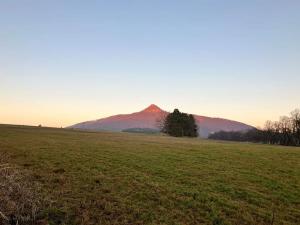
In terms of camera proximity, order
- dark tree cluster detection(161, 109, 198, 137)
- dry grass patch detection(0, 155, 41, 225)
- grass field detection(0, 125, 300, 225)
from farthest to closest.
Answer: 1. dark tree cluster detection(161, 109, 198, 137)
2. grass field detection(0, 125, 300, 225)
3. dry grass patch detection(0, 155, 41, 225)

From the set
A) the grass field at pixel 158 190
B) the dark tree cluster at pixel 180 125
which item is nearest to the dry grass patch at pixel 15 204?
the grass field at pixel 158 190

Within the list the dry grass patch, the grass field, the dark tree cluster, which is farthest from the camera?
the dark tree cluster

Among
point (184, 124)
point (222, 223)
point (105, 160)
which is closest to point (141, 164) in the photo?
point (105, 160)

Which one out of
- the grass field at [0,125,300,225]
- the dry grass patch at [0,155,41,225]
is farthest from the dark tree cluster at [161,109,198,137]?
the dry grass patch at [0,155,41,225]

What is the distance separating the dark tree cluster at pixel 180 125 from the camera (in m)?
131

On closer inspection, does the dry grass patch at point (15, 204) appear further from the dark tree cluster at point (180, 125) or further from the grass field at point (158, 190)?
the dark tree cluster at point (180, 125)

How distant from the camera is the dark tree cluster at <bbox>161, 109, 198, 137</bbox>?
131 meters

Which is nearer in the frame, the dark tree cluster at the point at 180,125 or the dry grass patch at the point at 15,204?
the dry grass patch at the point at 15,204

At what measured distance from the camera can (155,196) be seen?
16.8m

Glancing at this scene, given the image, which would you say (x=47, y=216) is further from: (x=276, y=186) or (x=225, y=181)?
(x=276, y=186)

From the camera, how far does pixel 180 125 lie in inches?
5202

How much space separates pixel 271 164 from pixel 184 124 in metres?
103

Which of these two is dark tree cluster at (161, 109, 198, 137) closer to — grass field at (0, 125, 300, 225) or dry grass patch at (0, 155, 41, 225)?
grass field at (0, 125, 300, 225)

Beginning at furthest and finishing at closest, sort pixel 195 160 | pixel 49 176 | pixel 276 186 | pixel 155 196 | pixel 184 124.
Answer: pixel 184 124 → pixel 195 160 → pixel 276 186 → pixel 49 176 → pixel 155 196
